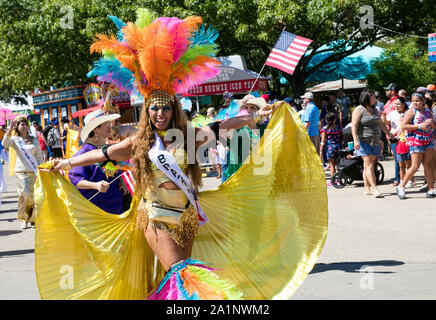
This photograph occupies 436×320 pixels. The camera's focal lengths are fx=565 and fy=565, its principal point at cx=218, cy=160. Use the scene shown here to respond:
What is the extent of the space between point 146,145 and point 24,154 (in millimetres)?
6516

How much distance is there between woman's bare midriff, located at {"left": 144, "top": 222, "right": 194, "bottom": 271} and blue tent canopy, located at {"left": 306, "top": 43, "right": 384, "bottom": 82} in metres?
17.7

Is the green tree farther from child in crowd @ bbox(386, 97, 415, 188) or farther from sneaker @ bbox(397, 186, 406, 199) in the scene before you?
sneaker @ bbox(397, 186, 406, 199)

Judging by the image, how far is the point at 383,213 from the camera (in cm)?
851

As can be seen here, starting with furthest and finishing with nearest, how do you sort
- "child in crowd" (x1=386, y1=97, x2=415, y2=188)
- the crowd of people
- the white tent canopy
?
the white tent canopy → "child in crowd" (x1=386, y1=97, x2=415, y2=188) → the crowd of people

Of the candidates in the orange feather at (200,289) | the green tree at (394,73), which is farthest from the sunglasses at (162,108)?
the green tree at (394,73)

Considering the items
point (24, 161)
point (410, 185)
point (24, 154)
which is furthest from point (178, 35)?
point (410, 185)

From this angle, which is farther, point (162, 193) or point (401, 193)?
point (401, 193)

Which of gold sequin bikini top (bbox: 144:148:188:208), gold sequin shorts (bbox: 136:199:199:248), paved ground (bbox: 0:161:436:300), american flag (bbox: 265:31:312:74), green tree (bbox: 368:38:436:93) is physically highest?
green tree (bbox: 368:38:436:93)

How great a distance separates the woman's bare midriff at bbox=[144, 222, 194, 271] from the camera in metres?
3.74

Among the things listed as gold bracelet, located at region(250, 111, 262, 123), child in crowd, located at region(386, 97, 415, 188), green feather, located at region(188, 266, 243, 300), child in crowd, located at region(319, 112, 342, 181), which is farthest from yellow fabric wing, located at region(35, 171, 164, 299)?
child in crowd, located at region(319, 112, 342, 181)

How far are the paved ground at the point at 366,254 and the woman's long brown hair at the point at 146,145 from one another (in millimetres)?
1872

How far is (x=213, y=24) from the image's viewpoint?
18.8 metres

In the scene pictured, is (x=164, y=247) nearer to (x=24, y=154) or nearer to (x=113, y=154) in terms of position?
(x=113, y=154)

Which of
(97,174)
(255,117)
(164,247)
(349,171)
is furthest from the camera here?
(349,171)
